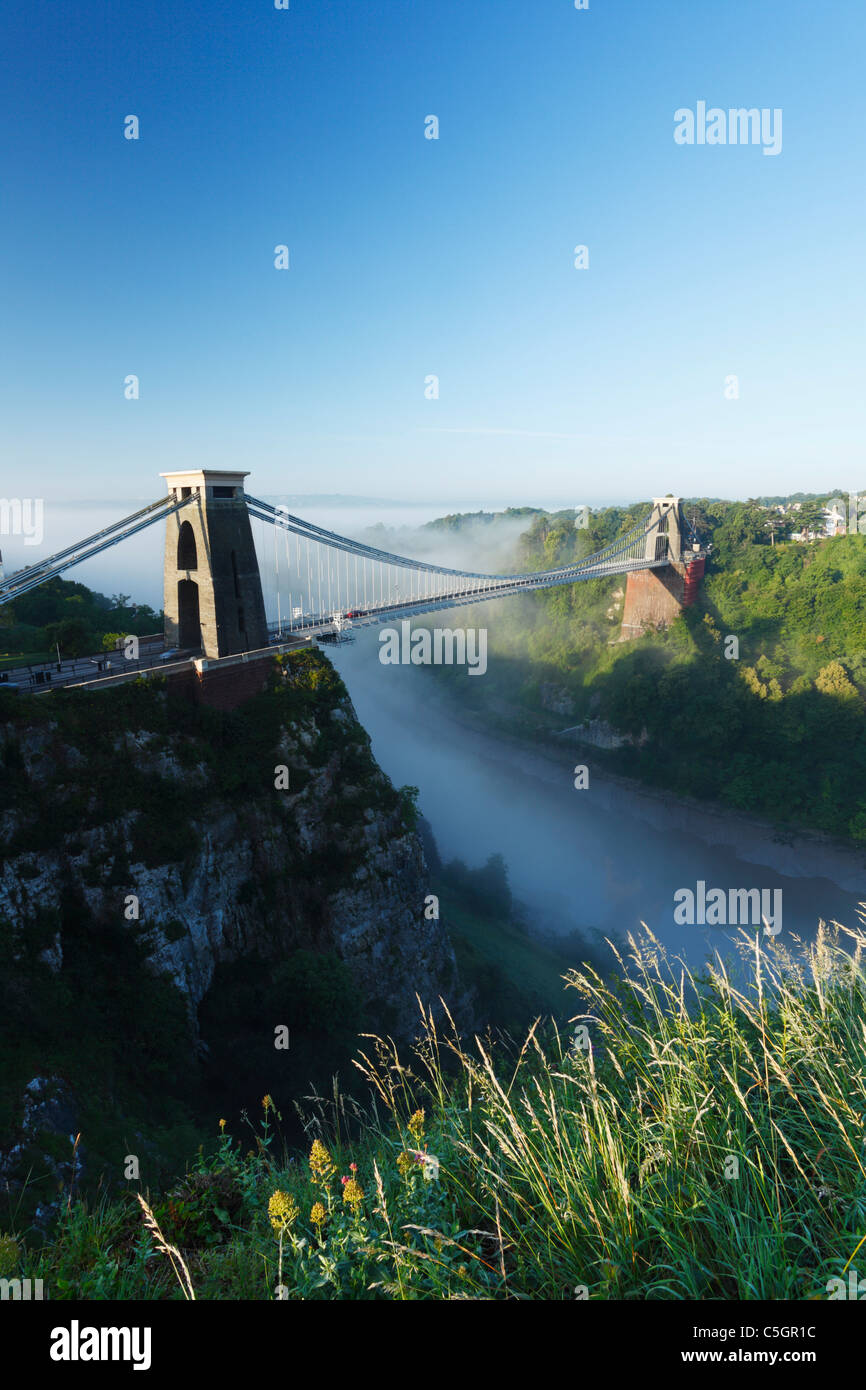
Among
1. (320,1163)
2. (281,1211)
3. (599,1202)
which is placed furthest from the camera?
(320,1163)

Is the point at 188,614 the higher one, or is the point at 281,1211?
the point at 188,614

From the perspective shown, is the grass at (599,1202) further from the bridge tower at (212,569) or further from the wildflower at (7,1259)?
the bridge tower at (212,569)

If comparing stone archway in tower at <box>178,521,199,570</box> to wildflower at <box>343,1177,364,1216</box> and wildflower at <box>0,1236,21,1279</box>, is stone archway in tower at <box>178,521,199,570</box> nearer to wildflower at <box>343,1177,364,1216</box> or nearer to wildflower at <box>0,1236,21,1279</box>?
wildflower at <box>0,1236,21,1279</box>

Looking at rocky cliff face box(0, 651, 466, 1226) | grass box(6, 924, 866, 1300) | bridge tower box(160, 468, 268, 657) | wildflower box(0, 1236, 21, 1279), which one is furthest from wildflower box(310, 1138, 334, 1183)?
bridge tower box(160, 468, 268, 657)

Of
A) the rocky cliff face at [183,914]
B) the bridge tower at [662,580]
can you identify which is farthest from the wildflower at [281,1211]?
the bridge tower at [662,580]

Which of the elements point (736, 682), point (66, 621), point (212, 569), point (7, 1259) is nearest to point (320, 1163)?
point (7, 1259)

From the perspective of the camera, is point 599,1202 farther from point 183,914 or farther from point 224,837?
point 224,837
